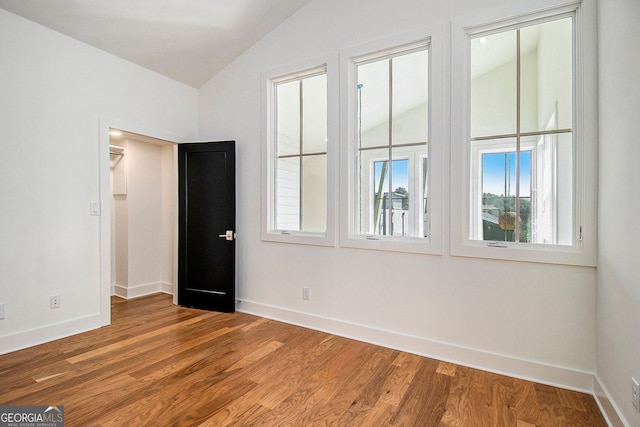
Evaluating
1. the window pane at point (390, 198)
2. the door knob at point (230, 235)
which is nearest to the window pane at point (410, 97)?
the window pane at point (390, 198)

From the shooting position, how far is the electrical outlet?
2.80 meters

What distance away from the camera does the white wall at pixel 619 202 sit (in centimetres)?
149

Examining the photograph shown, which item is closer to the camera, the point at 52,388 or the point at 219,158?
the point at 52,388

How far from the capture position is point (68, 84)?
290 cm

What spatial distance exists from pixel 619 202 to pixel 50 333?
4235 millimetres

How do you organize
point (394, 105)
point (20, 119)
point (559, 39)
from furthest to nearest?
point (394, 105)
point (20, 119)
point (559, 39)

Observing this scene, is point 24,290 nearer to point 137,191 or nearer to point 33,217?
point 33,217

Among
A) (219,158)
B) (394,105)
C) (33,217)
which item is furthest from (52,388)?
(394,105)

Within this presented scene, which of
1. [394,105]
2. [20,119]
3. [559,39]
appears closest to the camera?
[559,39]

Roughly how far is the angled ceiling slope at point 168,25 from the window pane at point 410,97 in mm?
1290

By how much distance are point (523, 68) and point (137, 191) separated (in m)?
4.42
